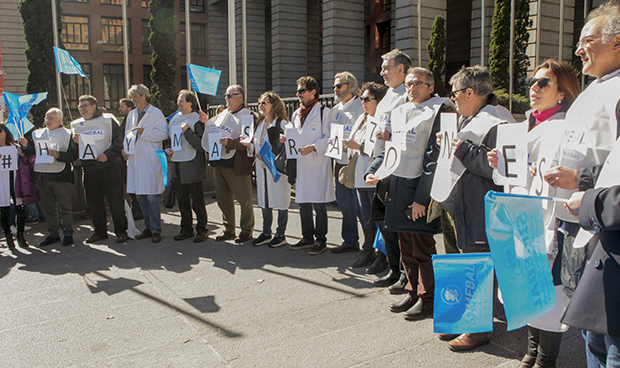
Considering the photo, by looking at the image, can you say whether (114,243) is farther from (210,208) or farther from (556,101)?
(556,101)

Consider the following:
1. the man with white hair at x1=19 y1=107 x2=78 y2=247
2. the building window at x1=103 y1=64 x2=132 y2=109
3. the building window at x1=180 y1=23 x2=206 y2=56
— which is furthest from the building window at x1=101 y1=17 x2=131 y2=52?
the man with white hair at x1=19 y1=107 x2=78 y2=247

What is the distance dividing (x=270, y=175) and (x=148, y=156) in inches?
79.1

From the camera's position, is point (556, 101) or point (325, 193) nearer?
point (556, 101)

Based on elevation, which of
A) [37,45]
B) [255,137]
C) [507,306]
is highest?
[37,45]

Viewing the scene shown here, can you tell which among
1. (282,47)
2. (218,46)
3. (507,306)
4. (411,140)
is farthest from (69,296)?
(218,46)

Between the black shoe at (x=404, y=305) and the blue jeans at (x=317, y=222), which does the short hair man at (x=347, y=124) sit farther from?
the black shoe at (x=404, y=305)

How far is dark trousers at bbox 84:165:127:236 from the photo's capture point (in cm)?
771

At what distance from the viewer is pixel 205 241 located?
7594mm

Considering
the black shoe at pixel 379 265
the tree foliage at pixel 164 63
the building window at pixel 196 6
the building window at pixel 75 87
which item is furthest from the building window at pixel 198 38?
the black shoe at pixel 379 265

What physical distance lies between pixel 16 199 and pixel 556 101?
7.32 m

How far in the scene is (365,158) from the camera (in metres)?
→ 5.93

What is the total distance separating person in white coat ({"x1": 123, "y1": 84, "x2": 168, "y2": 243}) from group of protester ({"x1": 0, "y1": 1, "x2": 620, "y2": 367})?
0.07 feet

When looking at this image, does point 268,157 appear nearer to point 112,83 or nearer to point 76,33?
point 112,83

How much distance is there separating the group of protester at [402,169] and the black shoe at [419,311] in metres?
0.01
